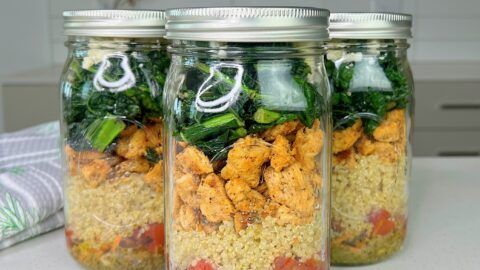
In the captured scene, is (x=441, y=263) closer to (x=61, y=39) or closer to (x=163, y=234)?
(x=163, y=234)

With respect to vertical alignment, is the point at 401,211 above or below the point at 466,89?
above

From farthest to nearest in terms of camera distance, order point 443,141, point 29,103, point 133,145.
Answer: point 443,141 < point 29,103 < point 133,145

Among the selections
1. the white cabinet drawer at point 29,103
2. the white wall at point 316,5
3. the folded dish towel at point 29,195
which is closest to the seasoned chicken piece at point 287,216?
the folded dish towel at point 29,195

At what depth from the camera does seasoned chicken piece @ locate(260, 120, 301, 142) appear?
46 centimetres

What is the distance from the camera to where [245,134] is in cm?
46

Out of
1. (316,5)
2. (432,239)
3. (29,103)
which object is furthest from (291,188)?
(316,5)

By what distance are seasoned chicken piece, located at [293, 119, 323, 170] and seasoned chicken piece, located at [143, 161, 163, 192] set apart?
0.48 ft

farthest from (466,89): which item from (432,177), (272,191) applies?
(272,191)

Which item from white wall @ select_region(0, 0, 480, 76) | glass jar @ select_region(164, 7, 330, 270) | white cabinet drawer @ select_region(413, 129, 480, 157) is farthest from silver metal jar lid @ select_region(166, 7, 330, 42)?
white wall @ select_region(0, 0, 480, 76)

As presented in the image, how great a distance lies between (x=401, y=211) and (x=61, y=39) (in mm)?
2356

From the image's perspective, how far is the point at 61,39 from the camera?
8.99ft

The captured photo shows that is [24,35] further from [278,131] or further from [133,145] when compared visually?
[278,131]

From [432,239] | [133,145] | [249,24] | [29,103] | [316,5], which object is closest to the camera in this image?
[249,24]

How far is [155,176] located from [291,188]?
0.15 m
